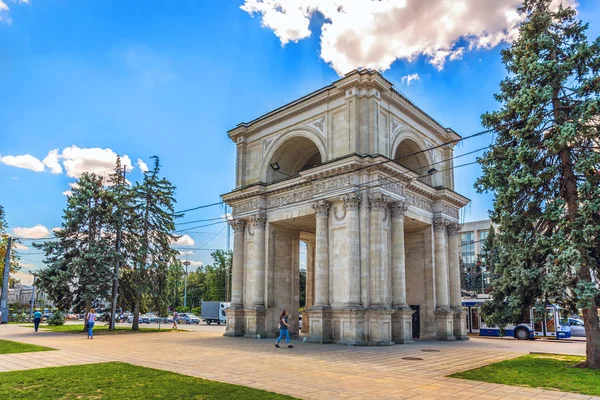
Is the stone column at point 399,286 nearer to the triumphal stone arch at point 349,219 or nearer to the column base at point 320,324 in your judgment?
the triumphal stone arch at point 349,219

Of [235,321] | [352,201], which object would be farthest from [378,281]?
[235,321]

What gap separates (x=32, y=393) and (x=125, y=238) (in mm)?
26396

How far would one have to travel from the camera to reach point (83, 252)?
3225 cm

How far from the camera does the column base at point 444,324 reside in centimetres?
2720

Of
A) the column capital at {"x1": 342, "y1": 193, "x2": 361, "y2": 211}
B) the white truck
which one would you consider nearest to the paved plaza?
the column capital at {"x1": 342, "y1": 193, "x2": 361, "y2": 211}

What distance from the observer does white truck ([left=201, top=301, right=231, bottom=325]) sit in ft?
181

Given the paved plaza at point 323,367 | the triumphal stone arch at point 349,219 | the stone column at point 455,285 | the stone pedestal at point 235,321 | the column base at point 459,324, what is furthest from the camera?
the stone column at point 455,285

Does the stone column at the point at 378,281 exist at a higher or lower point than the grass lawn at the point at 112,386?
higher

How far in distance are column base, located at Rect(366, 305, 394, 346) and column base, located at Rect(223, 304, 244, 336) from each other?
9494mm

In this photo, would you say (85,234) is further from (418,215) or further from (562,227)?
(562,227)

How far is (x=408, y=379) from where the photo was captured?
457 inches

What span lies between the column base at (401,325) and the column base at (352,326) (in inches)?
93.4

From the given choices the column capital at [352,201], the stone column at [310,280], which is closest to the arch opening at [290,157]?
the stone column at [310,280]

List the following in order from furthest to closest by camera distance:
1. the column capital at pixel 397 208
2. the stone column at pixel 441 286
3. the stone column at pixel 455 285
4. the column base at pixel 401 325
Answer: the stone column at pixel 455 285, the stone column at pixel 441 286, the column capital at pixel 397 208, the column base at pixel 401 325
